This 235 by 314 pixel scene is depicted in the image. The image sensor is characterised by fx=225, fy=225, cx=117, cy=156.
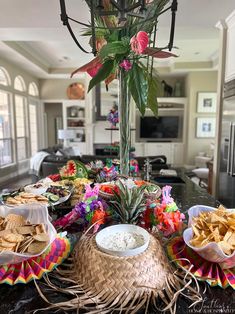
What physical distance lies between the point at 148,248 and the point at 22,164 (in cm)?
655

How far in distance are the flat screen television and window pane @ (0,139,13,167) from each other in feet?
13.0

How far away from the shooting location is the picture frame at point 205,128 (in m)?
6.90

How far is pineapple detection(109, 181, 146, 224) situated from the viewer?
871 mm

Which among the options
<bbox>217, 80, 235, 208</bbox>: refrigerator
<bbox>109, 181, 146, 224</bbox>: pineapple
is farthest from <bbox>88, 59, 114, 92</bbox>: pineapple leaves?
<bbox>217, 80, 235, 208</bbox>: refrigerator

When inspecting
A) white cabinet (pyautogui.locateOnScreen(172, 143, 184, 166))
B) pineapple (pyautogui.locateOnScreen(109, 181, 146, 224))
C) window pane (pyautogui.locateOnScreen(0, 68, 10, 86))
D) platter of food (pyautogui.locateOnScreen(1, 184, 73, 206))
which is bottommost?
white cabinet (pyautogui.locateOnScreen(172, 143, 184, 166))

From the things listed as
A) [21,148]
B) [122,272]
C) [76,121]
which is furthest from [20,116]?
[122,272]

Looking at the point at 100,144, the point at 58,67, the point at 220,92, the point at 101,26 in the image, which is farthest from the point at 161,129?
the point at 101,26

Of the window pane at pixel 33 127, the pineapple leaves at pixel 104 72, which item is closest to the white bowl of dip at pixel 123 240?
the pineapple leaves at pixel 104 72

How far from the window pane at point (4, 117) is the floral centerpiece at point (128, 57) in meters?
5.43

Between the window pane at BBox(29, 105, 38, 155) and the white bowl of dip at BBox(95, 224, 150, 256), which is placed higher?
the window pane at BBox(29, 105, 38, 155)

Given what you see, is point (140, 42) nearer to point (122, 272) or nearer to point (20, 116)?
point (122, 272)

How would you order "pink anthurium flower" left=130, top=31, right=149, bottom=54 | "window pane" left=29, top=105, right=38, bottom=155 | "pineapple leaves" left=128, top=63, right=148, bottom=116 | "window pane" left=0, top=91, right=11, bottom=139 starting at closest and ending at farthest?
"pink anthurium flower" left=130, top=31, right=149, bottom=54
"pineapple leaves" left=128, top=63, right=148, bottom=116
"window pane" left=0, top=91, right=11, bottom=139
"window pane" left=29, top=105, right=38, bottom=155

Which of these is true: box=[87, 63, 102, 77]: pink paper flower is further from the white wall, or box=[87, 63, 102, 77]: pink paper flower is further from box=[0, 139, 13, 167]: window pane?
the white wall

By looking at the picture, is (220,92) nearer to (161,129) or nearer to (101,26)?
(101,26)
